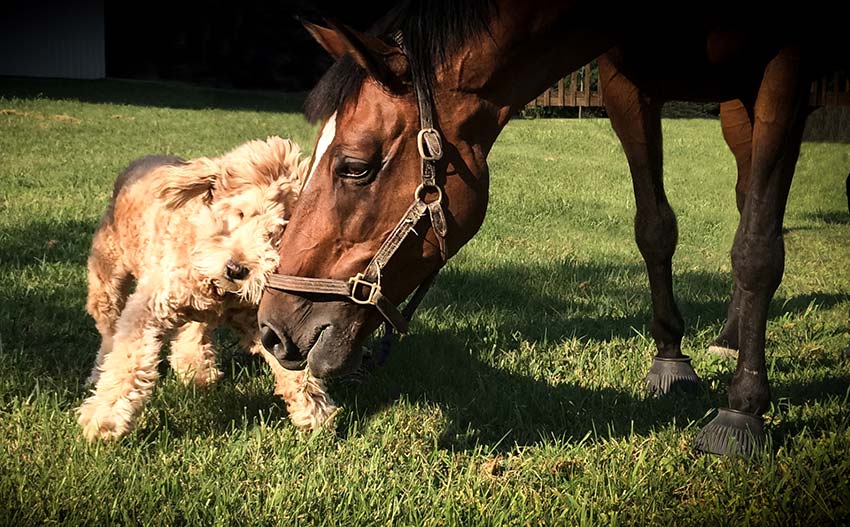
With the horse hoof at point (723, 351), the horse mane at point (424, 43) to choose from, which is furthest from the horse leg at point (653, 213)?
the horse mane at point (424, 43)

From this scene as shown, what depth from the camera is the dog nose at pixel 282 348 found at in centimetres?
272

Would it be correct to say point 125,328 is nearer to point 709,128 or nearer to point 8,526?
point 8,526

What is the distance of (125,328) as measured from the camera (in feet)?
10.0

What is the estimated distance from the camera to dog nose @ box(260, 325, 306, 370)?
272cm

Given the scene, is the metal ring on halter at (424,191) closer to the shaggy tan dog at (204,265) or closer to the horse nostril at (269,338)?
the shaggy tan dog at (204,265)

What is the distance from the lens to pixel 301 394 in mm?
3215

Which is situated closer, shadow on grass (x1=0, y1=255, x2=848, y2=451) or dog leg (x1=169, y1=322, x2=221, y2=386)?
shadow on grass (x1=0, y1=255, x2=848, y2=451)

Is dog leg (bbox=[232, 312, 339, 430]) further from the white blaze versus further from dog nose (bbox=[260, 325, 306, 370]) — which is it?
the white blaze

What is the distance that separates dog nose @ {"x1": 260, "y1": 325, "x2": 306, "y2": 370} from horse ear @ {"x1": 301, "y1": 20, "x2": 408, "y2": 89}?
0.87m

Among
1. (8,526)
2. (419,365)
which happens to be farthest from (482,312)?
(8,526)

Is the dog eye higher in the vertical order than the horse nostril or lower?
higher

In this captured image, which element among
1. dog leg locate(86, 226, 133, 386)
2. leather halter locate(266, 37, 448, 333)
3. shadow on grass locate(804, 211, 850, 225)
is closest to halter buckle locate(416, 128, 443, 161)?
leather halter locate(266, 37, 448, 333)

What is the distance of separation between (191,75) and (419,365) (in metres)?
27.3

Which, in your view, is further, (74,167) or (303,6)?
(303,6)
